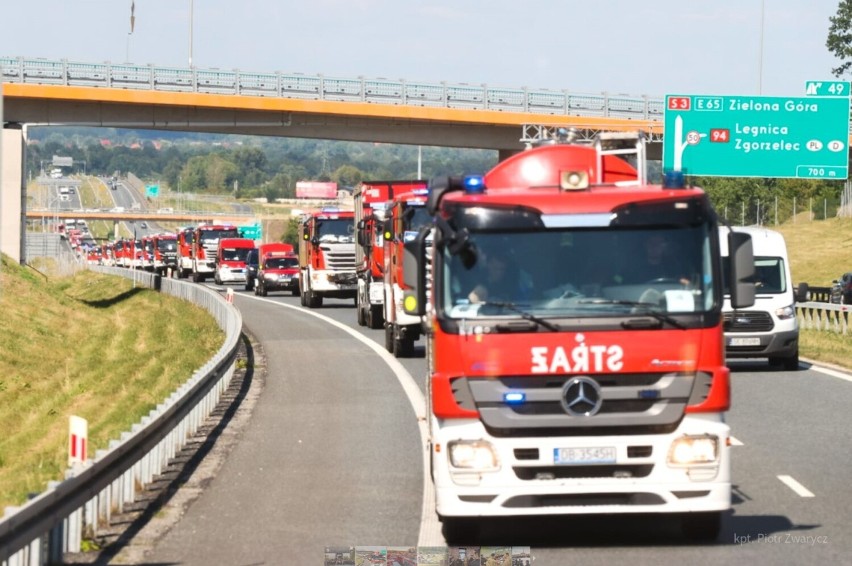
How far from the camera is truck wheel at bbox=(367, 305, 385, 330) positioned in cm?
3528

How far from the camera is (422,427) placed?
54.7 ft

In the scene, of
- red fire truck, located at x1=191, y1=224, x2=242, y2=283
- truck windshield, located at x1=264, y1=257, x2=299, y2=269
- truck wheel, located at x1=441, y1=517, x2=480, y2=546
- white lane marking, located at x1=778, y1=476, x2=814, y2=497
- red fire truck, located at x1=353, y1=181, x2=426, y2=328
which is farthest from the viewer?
red fire truck, located at x1=191, y1=224, x2=242, y2=283

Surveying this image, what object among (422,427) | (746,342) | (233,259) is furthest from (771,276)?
(233,259)

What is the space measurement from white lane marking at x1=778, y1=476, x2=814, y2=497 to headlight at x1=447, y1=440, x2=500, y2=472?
3.44 metres

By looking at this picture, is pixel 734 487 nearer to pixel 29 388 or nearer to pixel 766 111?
pixel 29 388

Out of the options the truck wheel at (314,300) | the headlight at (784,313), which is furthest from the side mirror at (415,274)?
the truck wheel at (314,300)

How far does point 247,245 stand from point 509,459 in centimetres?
6496

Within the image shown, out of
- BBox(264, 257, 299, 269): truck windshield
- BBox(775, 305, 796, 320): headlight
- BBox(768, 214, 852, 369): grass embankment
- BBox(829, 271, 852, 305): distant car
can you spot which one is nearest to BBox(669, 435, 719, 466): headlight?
BBox(775, 305, 796, 320): headlight

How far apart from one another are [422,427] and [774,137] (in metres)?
27.7

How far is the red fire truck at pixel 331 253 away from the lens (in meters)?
46.8

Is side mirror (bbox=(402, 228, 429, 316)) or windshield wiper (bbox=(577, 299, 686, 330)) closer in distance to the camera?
windshield wiper (bbox=(577, 299, 686, 330))

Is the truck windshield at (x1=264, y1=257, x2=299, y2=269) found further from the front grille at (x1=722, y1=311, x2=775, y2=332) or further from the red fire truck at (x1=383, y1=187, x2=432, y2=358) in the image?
the front grille at (x1=722, y1=311, x2=775, y2=332)

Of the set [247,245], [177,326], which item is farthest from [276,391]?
[247,245]

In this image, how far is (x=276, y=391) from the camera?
21.4 metres
